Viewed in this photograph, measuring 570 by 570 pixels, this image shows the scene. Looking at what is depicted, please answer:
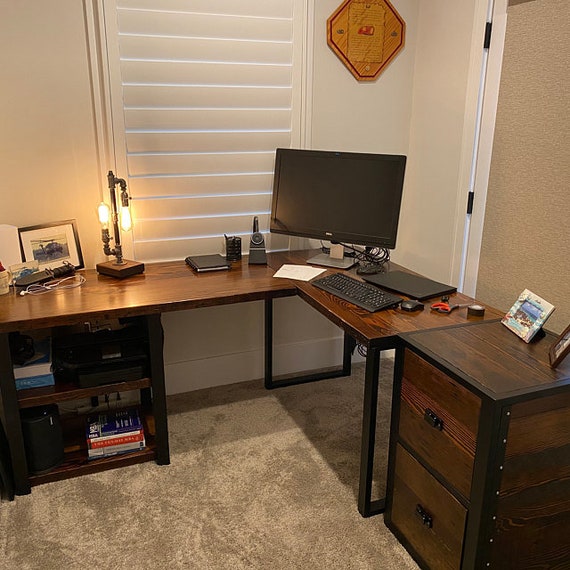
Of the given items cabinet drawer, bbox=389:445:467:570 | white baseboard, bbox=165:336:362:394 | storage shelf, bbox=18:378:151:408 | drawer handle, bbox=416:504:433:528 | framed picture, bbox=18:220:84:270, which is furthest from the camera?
white baseboard, bbox=165:336:362:394

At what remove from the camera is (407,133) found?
3.05 m

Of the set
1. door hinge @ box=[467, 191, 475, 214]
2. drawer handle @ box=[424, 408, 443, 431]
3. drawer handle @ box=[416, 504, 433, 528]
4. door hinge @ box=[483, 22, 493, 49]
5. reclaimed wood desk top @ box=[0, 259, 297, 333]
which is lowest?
drawer handle @ box=[416, 504, 433, 528]

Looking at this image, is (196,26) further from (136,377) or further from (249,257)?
(136,377)

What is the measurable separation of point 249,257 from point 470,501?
154 cm

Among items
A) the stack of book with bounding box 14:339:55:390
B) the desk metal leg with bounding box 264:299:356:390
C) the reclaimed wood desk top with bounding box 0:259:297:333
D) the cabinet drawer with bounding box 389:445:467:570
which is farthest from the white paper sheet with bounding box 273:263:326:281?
the stack of book with bounding box 14:339:55:390

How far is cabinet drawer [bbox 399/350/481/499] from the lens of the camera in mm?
1531

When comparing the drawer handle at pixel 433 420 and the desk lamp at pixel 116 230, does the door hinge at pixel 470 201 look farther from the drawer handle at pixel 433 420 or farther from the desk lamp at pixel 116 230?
the desk lamp at pixel 116 230

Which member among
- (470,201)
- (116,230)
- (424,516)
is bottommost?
(424,516)

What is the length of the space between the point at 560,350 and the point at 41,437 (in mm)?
1858

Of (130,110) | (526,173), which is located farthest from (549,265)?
(130,110)

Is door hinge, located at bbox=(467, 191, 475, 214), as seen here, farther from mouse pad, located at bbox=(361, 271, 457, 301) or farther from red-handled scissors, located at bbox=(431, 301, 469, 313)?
red-handled scissors, located at bbox=(431, 301, 469, 313)

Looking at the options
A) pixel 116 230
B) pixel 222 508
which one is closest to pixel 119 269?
pixel 116 230

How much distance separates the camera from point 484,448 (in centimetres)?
146

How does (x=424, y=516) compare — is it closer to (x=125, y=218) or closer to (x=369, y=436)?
(x=369, y=436)
